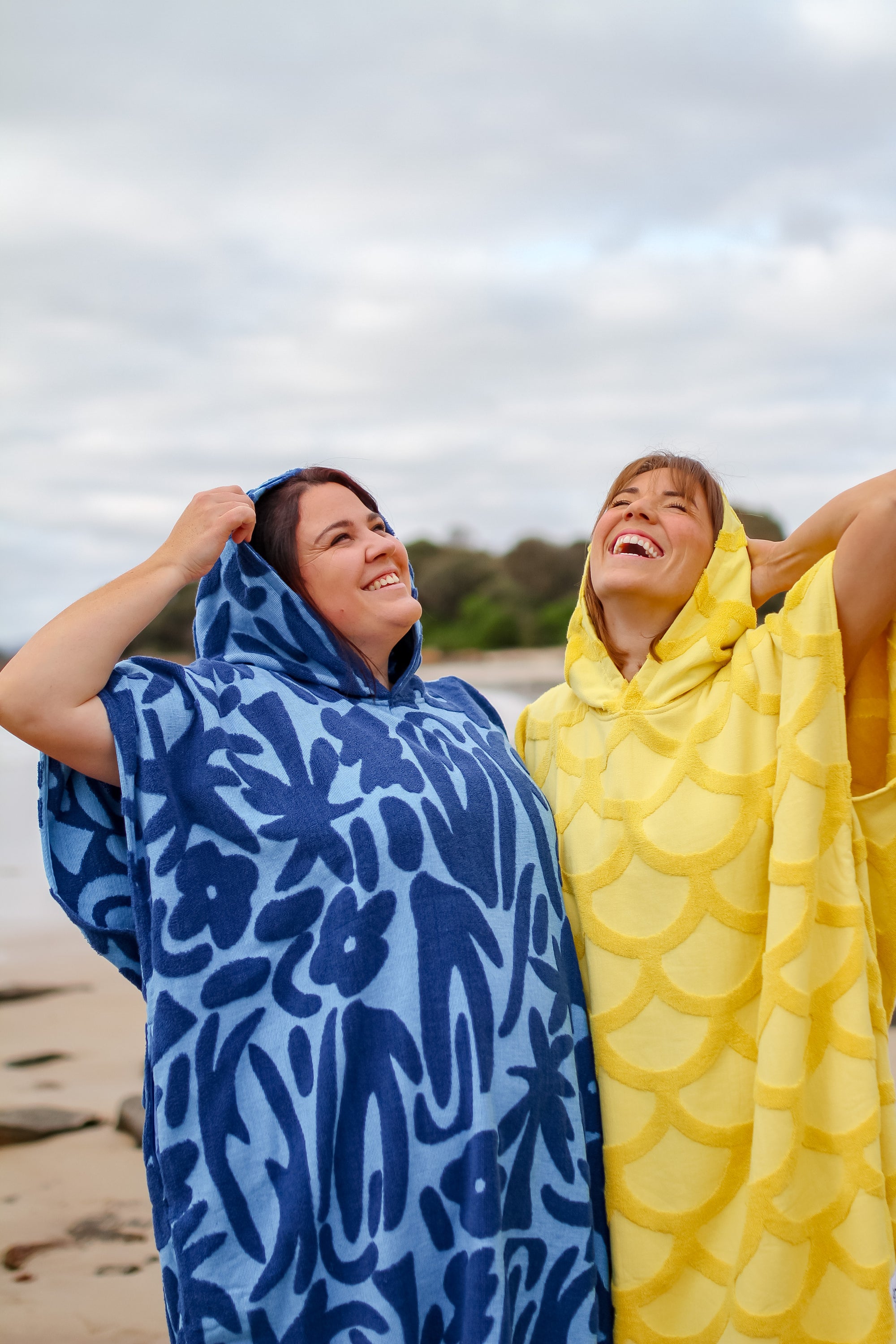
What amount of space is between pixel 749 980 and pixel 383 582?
3.42 ft

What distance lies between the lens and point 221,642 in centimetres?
219

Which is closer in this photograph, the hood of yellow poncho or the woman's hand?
the woman's hand

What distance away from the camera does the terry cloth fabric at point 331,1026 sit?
5.56 feet

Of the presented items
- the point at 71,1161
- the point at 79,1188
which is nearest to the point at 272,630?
the point at 79,1188

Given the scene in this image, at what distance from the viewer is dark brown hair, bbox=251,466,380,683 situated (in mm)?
2189

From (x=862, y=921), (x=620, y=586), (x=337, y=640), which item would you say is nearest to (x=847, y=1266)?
(x=862, y=921)

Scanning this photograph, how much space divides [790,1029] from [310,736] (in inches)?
38.1

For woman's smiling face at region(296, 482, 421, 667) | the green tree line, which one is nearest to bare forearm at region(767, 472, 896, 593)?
woman's smiling face at region(296, 482, 421, 667)

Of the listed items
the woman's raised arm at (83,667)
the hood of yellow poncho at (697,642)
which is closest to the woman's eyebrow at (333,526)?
the woman's raised arm at (83,667)

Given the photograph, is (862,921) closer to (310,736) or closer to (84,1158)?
(310,736)

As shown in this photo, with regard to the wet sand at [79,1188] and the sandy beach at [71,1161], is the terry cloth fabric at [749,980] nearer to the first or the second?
the sandy beach at [71,1161]

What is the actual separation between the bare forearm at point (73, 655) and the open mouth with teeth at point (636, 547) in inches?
34.9

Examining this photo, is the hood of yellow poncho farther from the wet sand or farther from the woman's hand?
the wet sand

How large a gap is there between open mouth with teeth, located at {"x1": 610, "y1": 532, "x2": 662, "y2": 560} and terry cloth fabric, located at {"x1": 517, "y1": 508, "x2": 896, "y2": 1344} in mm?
193
